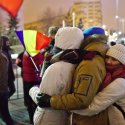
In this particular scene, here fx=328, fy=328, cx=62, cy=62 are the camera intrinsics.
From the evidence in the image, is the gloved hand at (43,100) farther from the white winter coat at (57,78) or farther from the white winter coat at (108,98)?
the white winter coat at (108,98)

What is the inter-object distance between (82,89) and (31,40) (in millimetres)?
1209

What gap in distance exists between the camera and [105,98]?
2.10m

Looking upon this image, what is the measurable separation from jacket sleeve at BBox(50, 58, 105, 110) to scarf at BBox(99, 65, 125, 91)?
0.18ft

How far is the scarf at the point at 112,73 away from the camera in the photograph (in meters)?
Result: 2.13

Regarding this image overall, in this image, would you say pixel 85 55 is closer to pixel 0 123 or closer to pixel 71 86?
pixel 71 86

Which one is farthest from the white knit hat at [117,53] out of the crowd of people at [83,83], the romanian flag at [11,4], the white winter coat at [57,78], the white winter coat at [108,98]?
the romanian flag at [11,4]

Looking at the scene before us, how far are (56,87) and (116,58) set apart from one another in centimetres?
44

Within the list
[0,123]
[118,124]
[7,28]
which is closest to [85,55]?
[118,124]

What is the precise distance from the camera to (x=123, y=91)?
2152mm

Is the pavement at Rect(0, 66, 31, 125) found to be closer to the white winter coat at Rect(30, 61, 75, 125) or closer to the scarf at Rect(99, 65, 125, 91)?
the white winter coat at Rect(30, 61, 75, 125)

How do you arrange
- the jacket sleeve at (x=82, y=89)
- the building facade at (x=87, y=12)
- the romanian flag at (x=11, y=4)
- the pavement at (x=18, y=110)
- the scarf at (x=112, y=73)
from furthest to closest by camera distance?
1. the building facade at (x=87, y=12)
2. the pavement at (x=18, y=110)
3. the romanian flag at (x=11, y=4)
4. the scarf at (x=112, y=73)
5. the jacket sleeve at (x=82, y=89)

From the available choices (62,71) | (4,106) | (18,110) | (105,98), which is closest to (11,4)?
(4,106)

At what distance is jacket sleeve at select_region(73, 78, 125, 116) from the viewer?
82.5 inches

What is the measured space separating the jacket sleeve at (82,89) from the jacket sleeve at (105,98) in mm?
47
